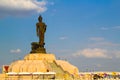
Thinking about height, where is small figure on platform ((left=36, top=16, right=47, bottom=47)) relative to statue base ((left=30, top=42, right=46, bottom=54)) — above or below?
above

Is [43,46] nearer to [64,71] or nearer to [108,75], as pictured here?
[64,71]

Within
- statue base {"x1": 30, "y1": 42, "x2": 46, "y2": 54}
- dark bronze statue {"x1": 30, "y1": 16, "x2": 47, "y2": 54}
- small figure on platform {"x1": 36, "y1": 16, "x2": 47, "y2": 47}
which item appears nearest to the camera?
statue base {"x1": 30, "y1": 42, "x2": 46, "y2": 54}

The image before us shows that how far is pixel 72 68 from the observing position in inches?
1816

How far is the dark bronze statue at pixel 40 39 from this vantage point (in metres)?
46.1

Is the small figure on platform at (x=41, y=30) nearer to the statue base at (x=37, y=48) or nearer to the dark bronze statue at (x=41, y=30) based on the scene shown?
the dark bronze statue at (x=41, y=30)

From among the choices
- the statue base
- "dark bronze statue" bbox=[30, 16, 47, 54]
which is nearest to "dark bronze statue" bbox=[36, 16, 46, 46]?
"dark bronze statue" bbox=[30, 16, 47, 54]

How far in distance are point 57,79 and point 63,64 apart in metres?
8.44

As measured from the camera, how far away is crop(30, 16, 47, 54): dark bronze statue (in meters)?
46.1

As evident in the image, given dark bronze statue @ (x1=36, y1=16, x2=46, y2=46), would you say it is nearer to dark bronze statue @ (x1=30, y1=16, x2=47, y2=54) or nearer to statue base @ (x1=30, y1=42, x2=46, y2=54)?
dark bronze statue @ (x1=30, y1=16, x2=47, y2=54)

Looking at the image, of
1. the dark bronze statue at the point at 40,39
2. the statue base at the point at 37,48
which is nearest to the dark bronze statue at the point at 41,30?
the dark bronze statue at the point at 40,39

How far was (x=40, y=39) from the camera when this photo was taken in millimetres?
47062

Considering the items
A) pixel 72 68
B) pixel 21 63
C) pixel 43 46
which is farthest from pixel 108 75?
pixel 21 63

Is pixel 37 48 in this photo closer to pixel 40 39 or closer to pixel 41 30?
pixel 40 39

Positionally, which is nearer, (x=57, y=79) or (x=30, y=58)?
(x=57, y=79)
